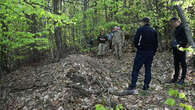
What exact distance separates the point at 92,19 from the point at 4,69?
8.19 meters

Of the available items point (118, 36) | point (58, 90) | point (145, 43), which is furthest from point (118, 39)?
point (58, 90)

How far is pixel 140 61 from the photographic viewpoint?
444 cm

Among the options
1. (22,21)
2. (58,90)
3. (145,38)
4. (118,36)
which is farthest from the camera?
(118,36)

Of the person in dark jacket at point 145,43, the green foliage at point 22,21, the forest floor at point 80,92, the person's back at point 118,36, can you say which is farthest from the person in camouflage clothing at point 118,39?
the person in dark jacket at point 145,43

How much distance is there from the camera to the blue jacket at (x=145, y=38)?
14.3 ft

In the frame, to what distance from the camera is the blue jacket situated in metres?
4.36

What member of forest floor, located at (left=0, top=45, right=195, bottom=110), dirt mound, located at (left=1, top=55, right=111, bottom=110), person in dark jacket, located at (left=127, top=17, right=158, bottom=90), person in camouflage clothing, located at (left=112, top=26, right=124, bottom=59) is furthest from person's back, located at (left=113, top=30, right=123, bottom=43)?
person in dark jacket, located at (left=127, top=17, right=158, bottom=90)

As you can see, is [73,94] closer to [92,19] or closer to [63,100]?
[63,100]

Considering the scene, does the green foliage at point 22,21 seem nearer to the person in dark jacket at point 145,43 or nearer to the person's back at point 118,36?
the person in dark jacket at point 145,43

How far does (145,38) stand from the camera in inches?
171

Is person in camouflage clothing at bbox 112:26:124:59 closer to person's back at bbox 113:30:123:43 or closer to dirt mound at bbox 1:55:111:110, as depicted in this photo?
person's back at bbox 113:30:123:43

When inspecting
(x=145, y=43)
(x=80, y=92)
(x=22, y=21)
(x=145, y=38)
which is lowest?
(x=80, y=92)

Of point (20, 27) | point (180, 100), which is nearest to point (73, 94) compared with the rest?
point (180, 100)

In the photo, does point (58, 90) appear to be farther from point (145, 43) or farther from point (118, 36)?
point (118, 36)
